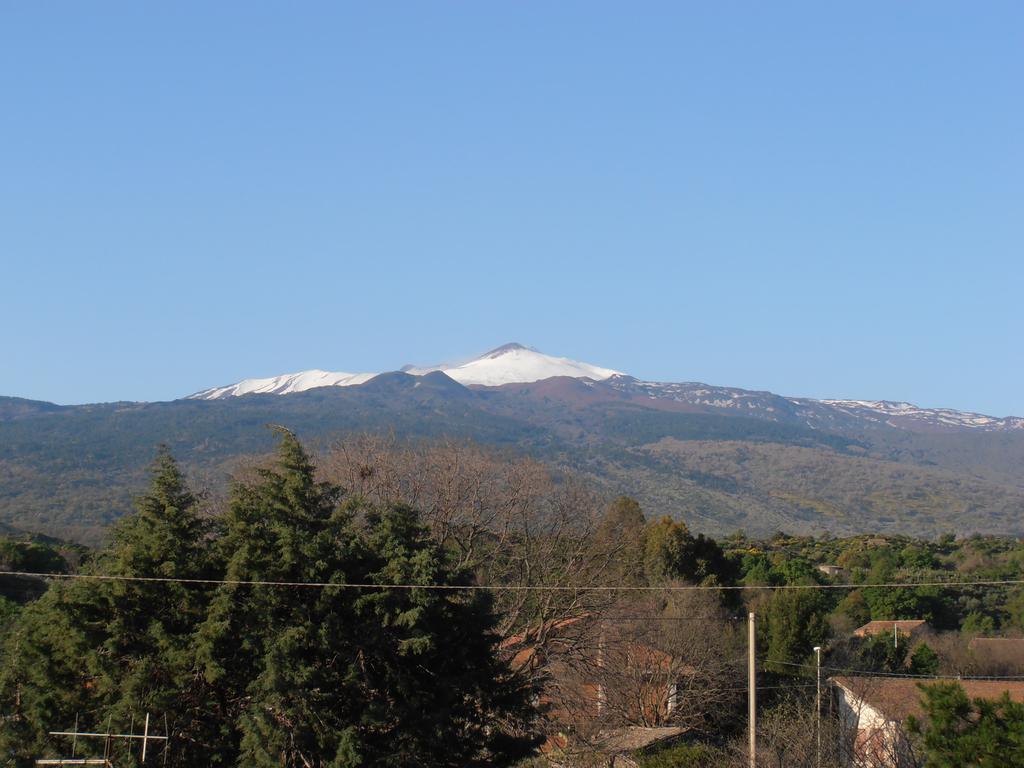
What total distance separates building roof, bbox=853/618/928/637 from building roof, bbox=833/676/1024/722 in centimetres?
1600

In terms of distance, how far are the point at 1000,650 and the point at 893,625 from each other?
7531 millimetres

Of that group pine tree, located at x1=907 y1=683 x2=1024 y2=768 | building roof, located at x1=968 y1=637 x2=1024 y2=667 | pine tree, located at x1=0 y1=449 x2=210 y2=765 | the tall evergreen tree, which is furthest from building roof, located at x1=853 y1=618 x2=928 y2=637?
pine tree, located at x1=907 y1=683 x2=1024 y2=768

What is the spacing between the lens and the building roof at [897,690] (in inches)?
1214

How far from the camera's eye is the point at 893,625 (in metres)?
53.6

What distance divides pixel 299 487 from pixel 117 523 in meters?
3.89

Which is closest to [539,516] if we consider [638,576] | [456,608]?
[638,576]

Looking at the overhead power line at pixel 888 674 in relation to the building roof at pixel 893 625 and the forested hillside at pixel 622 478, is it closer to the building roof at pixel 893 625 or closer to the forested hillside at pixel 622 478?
the building roof at pixel 893 625

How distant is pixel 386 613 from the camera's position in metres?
22.9

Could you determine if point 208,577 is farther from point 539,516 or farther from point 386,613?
point 539,516

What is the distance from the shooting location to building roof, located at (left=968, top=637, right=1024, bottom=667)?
44875 mm

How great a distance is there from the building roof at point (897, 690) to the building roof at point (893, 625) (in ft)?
52.5

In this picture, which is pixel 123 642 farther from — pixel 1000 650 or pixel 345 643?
pixel 1000 650

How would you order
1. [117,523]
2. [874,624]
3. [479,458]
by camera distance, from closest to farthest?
[117,523] → [479,458] → [874,624]

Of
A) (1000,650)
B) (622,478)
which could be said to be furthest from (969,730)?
(622,478)
